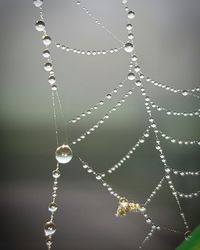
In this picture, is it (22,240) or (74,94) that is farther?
(74,94)

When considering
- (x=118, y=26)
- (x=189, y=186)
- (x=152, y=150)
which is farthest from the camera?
(x=152, y=150)

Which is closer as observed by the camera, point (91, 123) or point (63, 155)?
point (63, 155)

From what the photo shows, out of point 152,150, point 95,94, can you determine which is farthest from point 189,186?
point 95,94

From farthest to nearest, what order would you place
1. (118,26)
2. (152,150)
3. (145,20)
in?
(152,150) → (145,20) → (118,26)

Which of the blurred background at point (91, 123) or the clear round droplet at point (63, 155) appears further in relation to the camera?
the blurred background at point (91, 123)

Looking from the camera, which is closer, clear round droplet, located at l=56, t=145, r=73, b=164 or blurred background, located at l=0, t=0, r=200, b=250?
clear round droplet, located at l=56, t=145, r=73, b=164

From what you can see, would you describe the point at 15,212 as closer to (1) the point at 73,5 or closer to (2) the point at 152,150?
(2) the point at 152,150

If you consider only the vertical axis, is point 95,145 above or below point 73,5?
below

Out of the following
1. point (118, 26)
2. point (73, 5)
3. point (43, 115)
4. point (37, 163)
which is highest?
point (73, 5)
